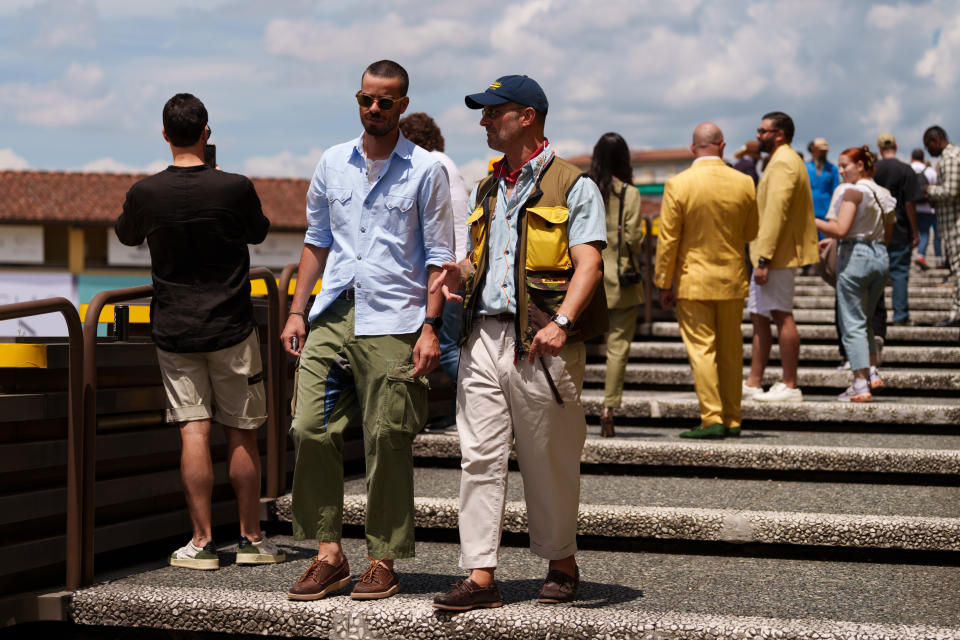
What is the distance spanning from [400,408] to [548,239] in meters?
0.79

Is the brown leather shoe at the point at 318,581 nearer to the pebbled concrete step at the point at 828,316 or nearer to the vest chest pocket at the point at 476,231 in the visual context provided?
the vest chest pocket at the point at 476,231

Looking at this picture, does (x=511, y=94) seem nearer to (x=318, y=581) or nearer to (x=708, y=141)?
(x=318, y=581)

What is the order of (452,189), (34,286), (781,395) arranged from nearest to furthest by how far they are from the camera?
1. (452,189)
2. (781,395)
3. (34,286)

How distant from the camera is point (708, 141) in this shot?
7305 millimetres

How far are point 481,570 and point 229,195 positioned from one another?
5.93 ft

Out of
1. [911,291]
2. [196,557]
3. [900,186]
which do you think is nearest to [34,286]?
[911,291]

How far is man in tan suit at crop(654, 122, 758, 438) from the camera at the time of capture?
708 centimetres

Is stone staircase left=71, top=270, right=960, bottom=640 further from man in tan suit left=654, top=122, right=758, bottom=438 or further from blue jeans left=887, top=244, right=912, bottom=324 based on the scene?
blue jeans left=887, top=244, right=912, bottom=324

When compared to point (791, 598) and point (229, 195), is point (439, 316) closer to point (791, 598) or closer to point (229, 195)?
point (229, 195)

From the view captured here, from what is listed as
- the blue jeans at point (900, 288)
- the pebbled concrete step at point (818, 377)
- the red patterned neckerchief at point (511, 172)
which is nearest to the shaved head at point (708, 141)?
the pebbled concrete step at point (818, 377)

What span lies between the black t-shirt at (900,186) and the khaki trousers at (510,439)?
27.9 feet

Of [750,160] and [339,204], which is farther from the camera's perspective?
[750,160]

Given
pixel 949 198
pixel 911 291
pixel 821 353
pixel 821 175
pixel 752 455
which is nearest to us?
pixel 752 455

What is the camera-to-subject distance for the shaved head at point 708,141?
7301mm
